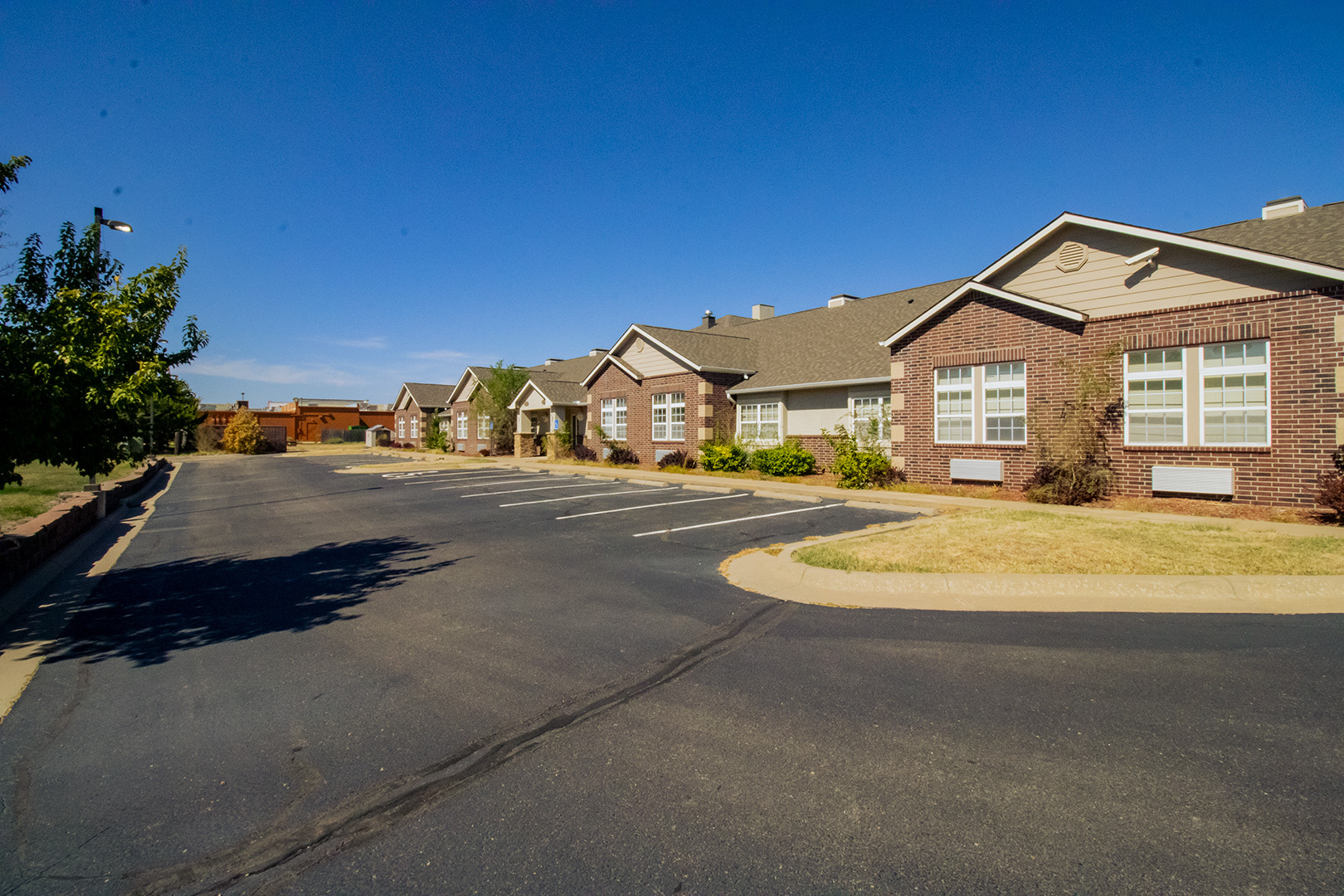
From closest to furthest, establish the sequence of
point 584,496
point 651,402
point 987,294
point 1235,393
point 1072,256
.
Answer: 1. point 1235,393
2. point 1072,256
3. point 987,294
4. point 584,496
5. point 651,402

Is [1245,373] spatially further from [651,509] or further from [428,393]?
[428,393]

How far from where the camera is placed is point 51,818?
353cm

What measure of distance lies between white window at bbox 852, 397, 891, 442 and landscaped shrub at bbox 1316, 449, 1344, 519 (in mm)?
9335

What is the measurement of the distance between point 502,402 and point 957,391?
2850cm

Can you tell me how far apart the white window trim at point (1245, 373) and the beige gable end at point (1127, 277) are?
92 centimetres

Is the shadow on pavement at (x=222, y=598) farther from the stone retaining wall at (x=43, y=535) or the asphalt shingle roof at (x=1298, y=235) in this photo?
the asphalt shingle roof at (x=1298, y=235)

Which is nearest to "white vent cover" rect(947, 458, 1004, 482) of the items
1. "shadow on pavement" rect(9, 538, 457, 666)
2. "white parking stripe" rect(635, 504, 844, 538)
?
"white parking stripe" rect(635, 504, 844, 538)

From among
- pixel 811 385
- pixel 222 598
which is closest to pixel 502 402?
pixel 811 385

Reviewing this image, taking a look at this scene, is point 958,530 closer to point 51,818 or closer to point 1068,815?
point 1068,815

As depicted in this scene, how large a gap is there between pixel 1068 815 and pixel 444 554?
886cm

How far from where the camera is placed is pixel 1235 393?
12.6 m

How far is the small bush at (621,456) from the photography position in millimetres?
28328

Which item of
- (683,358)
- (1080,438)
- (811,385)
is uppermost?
(683,358)

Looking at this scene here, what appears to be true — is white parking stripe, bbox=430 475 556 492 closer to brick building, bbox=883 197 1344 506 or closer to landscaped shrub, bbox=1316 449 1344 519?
brick building, bbox=883 197 1344 506
